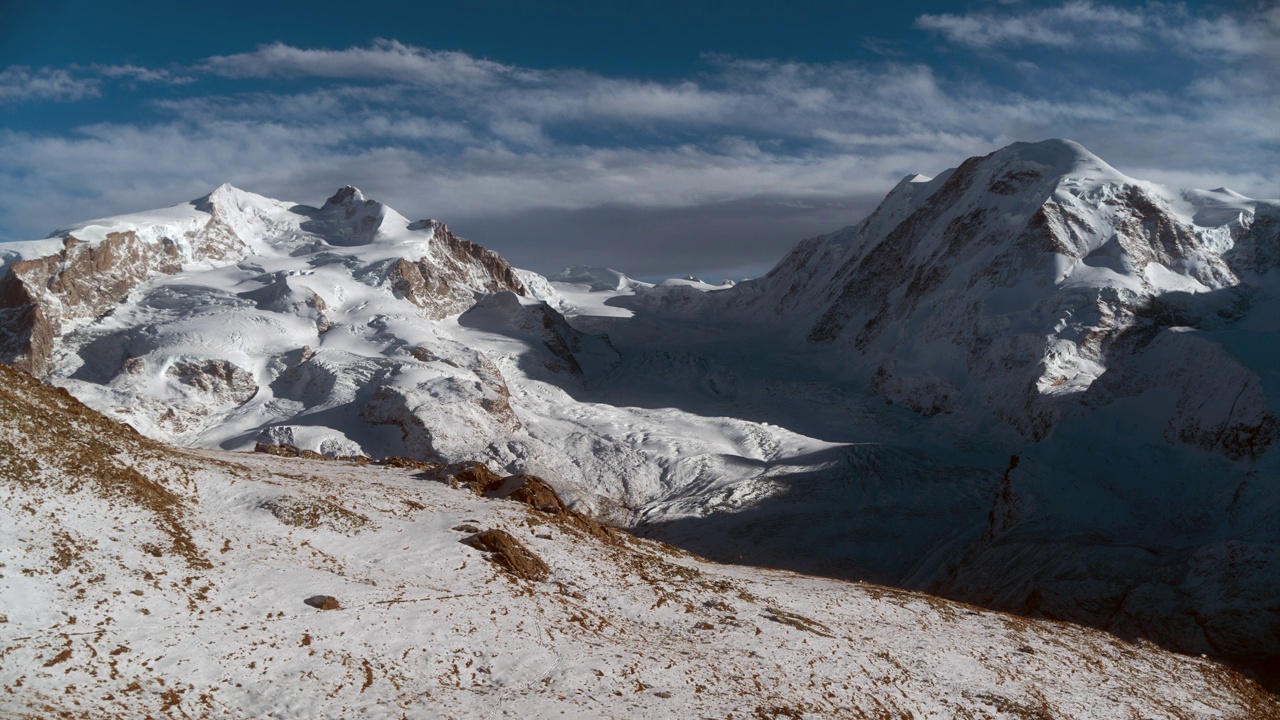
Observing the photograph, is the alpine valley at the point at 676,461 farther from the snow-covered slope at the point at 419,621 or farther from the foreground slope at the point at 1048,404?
the foreground slope at the point at 1048,404

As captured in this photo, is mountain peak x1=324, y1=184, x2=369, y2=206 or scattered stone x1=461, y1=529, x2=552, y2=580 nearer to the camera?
scattered stone x1=461, y1=529, x2=552, y2=580

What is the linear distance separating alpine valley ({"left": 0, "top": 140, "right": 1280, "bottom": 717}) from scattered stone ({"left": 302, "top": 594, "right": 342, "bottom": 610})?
420 mm

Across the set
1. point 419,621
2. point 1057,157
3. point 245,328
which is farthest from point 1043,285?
point 419,621

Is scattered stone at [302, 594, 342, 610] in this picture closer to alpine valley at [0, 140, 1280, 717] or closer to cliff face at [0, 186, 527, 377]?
alpine valley at [0, 140, 1280, 717]

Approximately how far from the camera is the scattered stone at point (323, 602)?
877 inches

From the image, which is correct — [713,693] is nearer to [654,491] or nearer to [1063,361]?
[654,491]

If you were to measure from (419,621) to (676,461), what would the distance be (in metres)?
74.7

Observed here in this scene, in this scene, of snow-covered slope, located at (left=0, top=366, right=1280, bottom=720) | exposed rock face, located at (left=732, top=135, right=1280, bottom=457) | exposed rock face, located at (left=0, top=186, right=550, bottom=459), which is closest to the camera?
snow-covered slope, located at (left=0, top=366, right=1280, bottom=720)

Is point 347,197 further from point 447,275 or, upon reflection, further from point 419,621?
point 419,621

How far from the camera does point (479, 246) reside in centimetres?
15588

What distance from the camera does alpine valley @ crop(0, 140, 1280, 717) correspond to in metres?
21.9

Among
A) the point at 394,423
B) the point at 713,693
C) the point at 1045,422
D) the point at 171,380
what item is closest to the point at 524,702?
the point at 713,693

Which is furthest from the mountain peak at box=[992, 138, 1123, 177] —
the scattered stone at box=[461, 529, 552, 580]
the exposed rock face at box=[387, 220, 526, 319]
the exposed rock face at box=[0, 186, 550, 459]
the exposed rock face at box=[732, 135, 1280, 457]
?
the scattered stone at box=[461, 529, 552, 580]

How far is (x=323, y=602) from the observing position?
73.2 ft
